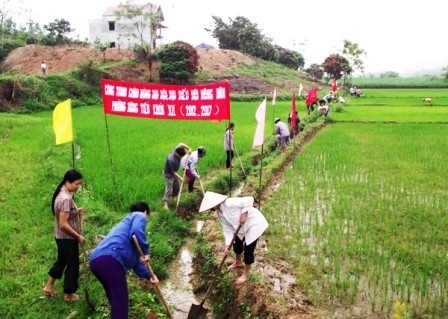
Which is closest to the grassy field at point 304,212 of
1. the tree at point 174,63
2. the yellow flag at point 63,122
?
the yellow flag at point 63,122

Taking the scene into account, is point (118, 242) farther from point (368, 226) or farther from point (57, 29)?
point (57, 29)

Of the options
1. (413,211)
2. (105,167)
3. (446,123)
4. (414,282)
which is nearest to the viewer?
(414,282)

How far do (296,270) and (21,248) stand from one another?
342 cm

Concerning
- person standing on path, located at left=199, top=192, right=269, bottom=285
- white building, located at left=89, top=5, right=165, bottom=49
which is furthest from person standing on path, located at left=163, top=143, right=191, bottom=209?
white building, located at left=89, top=5, right=165, bottom=49

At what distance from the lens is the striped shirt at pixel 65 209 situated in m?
3.66

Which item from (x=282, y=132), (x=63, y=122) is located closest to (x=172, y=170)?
(x=63, y=122)

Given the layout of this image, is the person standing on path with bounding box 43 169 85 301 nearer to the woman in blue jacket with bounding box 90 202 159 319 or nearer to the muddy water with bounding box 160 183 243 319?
the woman in blue jacket with bounding box 90 202 159 319

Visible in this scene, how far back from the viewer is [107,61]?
105 feet

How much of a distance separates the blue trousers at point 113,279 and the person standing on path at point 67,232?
713 millimetres

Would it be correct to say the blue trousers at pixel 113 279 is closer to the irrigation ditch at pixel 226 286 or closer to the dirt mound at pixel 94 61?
the irrigation ditch at pixel 226 286

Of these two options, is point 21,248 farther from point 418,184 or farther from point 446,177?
point 446,177

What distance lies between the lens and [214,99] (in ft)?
21.9

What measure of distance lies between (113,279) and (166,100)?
4.19 meters

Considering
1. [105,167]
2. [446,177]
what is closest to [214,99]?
[105,167]
